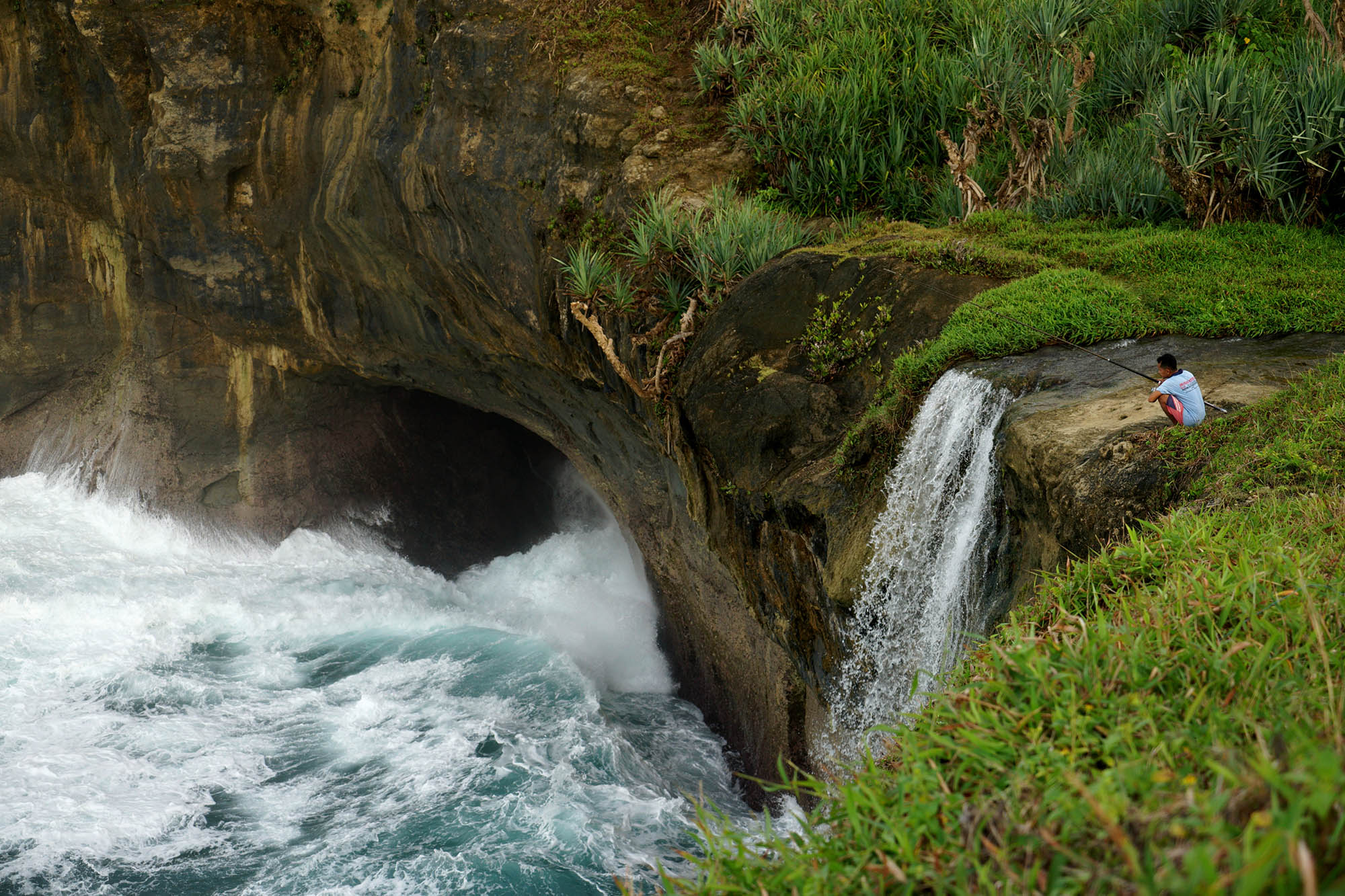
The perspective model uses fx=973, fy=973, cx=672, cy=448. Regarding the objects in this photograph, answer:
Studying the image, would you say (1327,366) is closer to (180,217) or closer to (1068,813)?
(1068,813)

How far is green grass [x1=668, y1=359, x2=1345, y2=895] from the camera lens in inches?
70.2

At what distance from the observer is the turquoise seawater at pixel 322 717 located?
8367 millimetres

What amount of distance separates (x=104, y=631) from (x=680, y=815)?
9.06 m

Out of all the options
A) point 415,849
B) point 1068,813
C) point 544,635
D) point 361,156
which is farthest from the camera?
point 544,635

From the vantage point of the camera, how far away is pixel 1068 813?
2.12 m

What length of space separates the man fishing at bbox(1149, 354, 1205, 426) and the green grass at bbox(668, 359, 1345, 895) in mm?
1571

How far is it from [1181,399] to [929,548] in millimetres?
1799

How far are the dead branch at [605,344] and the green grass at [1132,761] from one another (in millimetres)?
6627

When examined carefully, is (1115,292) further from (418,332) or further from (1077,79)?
(418,332)

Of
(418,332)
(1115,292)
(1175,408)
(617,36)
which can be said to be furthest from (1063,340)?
(418,332)

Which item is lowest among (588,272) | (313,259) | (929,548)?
(929,548)

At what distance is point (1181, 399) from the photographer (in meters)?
5.34

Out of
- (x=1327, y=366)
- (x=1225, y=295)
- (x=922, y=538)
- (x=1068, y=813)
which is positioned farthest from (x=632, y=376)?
(x=1068, y=813)

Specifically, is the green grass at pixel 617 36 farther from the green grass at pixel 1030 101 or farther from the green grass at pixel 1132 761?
the green grass at pixel 1132 761
